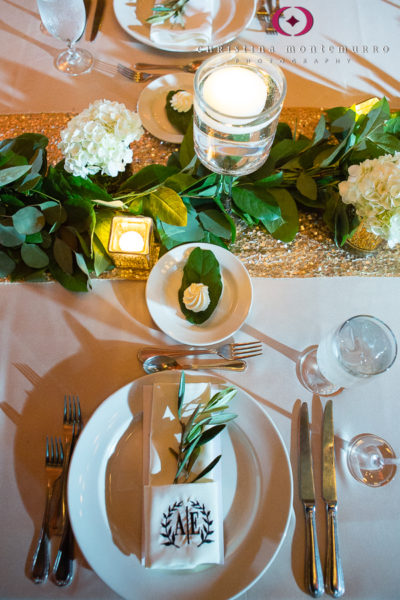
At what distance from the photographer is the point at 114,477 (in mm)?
638

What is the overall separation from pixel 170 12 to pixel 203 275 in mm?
691

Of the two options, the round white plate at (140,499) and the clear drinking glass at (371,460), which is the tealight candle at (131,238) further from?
the clear drinking glass at (371,460)

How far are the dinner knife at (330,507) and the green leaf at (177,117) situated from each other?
25.3 inches

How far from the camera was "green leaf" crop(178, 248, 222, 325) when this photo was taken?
28.9 inches

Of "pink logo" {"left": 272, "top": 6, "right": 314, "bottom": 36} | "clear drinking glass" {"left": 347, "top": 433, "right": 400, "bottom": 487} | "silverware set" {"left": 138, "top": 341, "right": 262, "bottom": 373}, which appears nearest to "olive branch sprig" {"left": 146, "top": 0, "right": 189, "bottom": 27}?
"pink logo" {"left": 272, "top": 6, "right": 314, "bottom": 36}

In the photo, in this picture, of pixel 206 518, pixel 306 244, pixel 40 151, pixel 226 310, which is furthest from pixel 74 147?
pixel 206 518

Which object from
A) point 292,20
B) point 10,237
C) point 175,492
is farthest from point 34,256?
point 292,20

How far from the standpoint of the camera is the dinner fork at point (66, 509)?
59 centimetres

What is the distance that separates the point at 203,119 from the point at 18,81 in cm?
63

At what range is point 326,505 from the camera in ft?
2.07

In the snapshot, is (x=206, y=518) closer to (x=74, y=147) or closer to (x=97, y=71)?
(x=74, y=147)

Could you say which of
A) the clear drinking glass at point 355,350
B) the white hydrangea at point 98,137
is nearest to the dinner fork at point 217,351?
the clear drinking glass at point 355,350

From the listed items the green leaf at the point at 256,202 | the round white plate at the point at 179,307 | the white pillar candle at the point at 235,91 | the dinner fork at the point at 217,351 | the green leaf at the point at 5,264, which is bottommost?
the dinner fork at the point at 217,351

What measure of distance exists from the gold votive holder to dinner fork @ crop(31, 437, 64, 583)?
1.10ft
